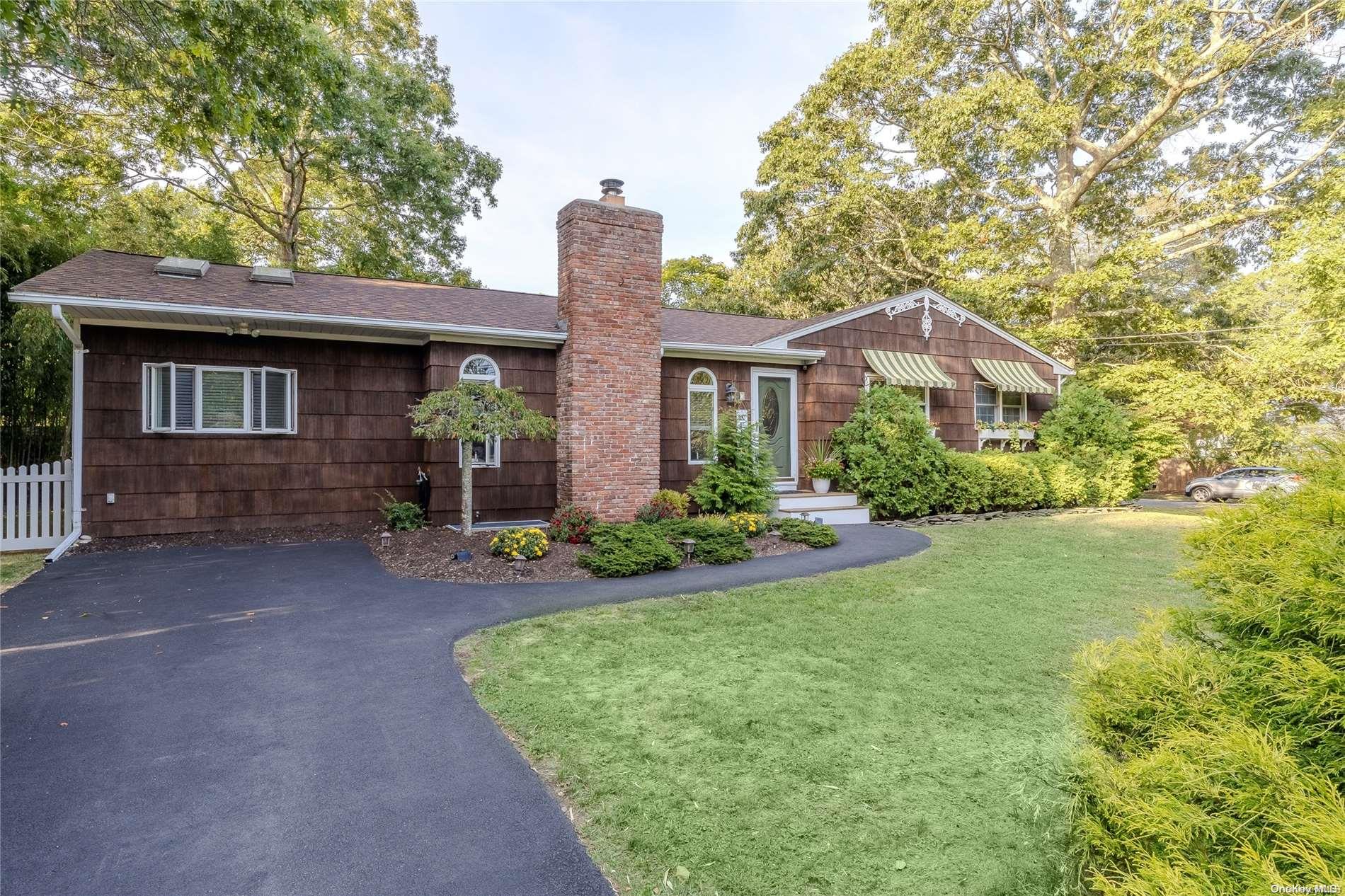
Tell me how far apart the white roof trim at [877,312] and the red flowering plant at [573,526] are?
507 cm

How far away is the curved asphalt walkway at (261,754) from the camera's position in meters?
2.34

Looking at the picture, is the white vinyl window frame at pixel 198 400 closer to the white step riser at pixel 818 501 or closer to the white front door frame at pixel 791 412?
the white front door frame at pixel 791 412

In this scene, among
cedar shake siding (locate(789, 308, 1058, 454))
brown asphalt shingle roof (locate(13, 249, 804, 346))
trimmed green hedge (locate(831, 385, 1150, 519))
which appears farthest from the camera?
cedar shake siding (locate(789, 308, 1058, 454))

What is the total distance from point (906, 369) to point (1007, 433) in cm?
370

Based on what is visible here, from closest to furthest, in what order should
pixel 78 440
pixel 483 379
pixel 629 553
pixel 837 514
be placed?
pixel 629 553 < pixel 78 440 < pixel 483 379 < pixel 837 514

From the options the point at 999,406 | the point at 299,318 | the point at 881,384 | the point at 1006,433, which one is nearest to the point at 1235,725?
the point at 299,318

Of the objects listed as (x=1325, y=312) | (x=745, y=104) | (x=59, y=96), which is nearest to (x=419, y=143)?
(x=59, y=96)

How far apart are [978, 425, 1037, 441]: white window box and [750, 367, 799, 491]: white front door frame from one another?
5074 millimetres

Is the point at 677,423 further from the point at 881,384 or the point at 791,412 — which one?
the point at 881,384

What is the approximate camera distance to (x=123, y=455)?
8734 mm

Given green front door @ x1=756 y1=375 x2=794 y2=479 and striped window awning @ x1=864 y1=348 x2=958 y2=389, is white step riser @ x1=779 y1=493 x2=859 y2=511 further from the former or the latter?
striped window awning @ x1=864 y1=348 x2=958 y2=389

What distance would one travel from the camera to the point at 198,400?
909 cm

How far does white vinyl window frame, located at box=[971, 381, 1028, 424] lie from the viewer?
14.8 meters

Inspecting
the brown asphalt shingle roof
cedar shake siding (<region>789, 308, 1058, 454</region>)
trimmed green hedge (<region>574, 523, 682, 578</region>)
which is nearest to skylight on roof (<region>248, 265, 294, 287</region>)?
the brown asphalt shingle roof
